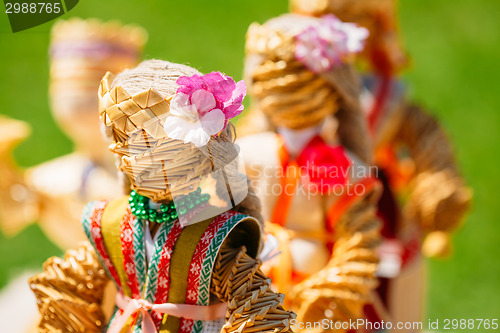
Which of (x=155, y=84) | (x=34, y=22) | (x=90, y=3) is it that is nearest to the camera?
(x=155, y=84)

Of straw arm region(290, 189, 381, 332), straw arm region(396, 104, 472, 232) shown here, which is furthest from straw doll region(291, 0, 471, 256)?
straw arm region(290, 189, 381, 332)

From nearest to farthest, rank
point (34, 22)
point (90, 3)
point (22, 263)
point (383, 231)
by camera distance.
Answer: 1. point (34, 22)
2. point (383, 231)
3. point (22, 263)
4. point (90, 3)

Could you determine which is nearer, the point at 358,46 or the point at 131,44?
the point at 358,46

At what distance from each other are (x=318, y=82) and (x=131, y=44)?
2.90 feet

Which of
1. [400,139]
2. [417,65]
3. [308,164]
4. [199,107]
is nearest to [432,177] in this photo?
[400,139]

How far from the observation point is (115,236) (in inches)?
43.6

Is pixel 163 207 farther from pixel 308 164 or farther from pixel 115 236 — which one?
pixel 308 164

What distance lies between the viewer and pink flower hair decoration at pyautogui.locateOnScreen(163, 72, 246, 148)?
928 mm

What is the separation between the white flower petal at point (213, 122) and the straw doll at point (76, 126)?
1.08 m

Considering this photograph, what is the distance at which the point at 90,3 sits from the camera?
145 inches

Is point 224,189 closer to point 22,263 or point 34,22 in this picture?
point 34,22

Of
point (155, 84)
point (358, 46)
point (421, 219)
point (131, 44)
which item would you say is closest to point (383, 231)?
point (421, 219)

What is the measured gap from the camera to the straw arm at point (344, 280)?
137 centimetres

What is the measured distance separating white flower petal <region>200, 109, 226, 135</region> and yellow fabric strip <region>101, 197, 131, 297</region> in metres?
0.29
